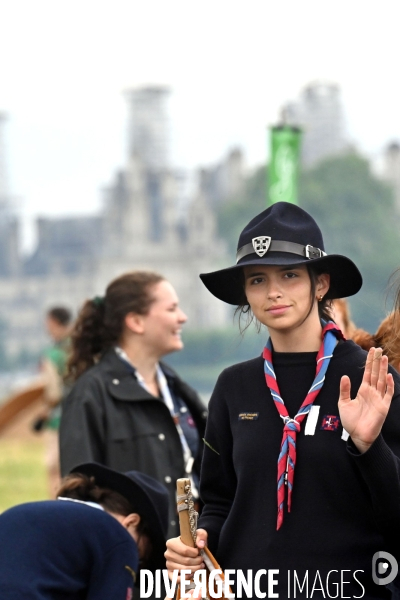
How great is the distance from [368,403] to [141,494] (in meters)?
1.32

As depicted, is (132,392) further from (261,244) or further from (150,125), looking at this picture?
(150,125)

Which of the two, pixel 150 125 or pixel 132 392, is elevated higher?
pixel 150 125

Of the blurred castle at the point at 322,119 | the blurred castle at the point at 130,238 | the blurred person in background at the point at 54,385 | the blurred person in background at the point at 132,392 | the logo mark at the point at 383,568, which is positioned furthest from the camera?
the blurred castle at the point at 322,119

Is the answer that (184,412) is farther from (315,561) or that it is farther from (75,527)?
(315,561)

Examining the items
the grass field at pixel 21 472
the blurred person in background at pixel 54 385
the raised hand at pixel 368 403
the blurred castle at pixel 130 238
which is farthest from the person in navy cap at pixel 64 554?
the blurred castle at pixel 130 238

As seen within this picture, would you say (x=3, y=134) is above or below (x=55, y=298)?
above

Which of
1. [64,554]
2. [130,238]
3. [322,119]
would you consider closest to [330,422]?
[64,554]

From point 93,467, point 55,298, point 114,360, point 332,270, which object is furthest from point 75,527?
point 55,298

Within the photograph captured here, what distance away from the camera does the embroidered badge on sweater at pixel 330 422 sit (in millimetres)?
2793

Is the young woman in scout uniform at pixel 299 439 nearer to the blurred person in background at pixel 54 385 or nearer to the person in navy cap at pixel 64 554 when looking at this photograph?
the person in navy cap at pixel 64 554

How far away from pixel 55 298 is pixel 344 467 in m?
105

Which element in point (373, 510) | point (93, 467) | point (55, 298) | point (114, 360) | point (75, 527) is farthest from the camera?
point (55, 298)

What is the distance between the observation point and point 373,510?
273cm

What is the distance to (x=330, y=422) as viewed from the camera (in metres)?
2.80
